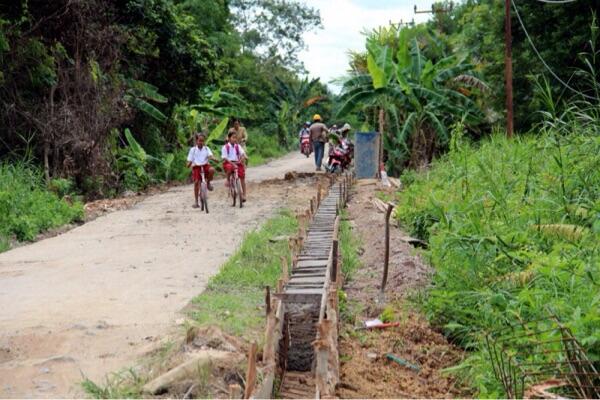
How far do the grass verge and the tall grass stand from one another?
3.80 meters

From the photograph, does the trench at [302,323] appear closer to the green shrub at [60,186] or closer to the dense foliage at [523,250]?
the dense foliage at [523,250]

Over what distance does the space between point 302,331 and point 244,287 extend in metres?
1.53

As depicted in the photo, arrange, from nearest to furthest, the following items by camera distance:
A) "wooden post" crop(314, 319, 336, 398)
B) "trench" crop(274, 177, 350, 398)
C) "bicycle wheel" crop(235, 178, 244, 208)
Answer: "wooden post" crop(314, 319, 336, 398), "trench" crop(274, 177, 350, 398), "bicycle wheel" crop(235, 178, 244, 208)

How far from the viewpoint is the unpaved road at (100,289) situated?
18.6ft

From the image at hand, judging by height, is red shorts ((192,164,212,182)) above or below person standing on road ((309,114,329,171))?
below

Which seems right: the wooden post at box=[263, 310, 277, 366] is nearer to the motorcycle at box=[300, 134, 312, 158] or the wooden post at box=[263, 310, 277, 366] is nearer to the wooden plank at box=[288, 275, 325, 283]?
the wooden plank at box=[288, 275, 325, 283]

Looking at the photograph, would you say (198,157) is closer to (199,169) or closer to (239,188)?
(199,169)

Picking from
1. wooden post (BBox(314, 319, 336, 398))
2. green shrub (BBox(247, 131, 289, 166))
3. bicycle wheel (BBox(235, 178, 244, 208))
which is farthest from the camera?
green shrub (BBox(247, 131, 289, 166))

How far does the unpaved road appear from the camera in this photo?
5668 mm

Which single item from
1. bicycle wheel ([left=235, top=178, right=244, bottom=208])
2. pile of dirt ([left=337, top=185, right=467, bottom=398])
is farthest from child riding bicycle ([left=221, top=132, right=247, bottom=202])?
pile of dirt ([left=337, top=185, right=467, bottom=398])

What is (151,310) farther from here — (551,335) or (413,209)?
(413,209)

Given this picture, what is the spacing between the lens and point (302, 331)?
6.77 metres

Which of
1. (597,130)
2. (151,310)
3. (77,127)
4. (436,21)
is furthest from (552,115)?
(436,21)

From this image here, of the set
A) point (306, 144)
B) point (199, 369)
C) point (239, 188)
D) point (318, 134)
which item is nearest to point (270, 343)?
point (199, 369)
